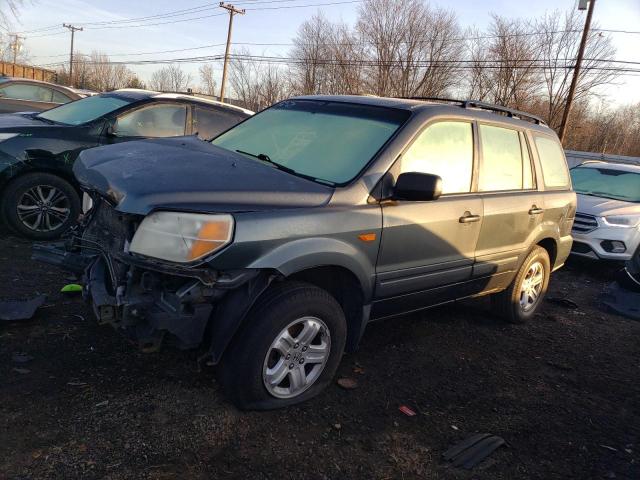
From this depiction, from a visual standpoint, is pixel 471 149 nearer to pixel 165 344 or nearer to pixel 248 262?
pixel 248 262

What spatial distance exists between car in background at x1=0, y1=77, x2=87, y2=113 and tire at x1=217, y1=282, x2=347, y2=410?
10472 mm

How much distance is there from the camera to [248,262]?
105 inches

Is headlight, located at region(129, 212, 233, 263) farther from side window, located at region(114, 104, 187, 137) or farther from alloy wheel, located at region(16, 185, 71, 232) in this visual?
side window, located at region(114, 104, 187, 137)

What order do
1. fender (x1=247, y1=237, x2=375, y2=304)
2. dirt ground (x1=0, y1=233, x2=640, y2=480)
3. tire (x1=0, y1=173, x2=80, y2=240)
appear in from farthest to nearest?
tire (x1=0, y1=173, x2=80, y2=240), fender (x1=247, y1=237, x2=375, y2=304), dirt ground (x1=0, y1=233, x2=640, y2=480)

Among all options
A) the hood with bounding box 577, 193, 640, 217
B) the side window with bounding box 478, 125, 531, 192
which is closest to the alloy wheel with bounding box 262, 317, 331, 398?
the side window with bounding box 478, 125, 531, 192

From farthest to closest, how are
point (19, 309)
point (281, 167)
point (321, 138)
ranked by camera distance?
point (19, 309) < point (321, 138) < point (281, 167)

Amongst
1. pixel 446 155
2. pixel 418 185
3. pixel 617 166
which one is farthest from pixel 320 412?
pixel 617 166

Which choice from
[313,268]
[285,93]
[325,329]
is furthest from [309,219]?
[285,93]

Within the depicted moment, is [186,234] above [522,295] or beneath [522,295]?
above

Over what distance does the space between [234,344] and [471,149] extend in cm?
238

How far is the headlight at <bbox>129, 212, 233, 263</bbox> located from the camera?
2.59m

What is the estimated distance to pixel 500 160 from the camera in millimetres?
4312

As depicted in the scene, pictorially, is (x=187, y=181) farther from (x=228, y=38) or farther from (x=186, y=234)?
(x=228, y=38)

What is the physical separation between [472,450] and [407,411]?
0.46 metres
